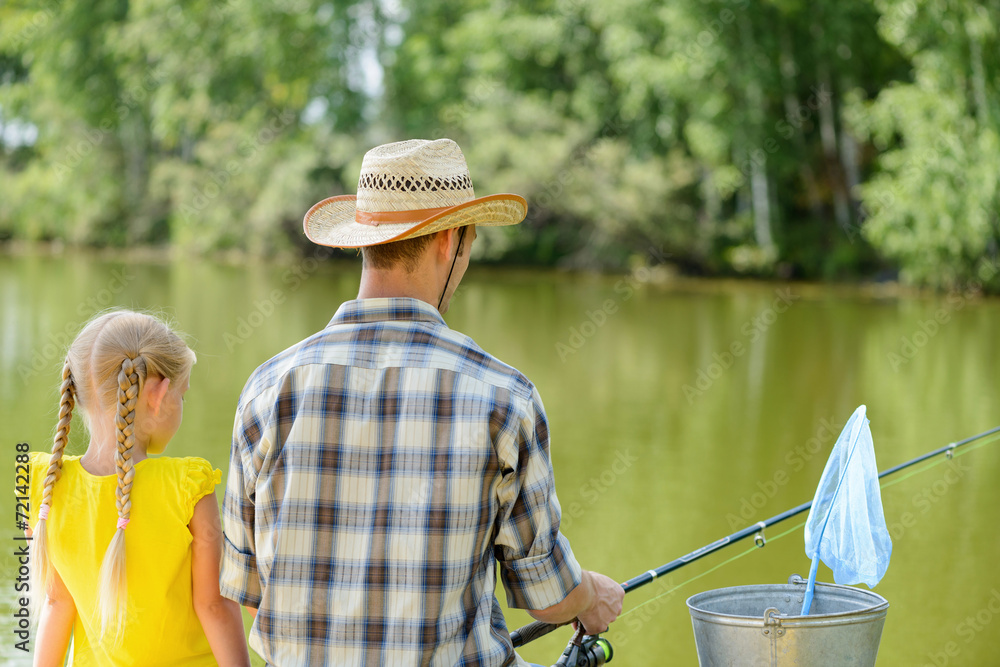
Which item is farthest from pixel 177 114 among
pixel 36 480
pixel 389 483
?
pixel 389 483

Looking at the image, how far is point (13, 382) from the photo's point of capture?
768 centimetres

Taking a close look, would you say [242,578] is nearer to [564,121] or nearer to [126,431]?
[126,431]

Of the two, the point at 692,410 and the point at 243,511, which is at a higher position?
the point at 243,511

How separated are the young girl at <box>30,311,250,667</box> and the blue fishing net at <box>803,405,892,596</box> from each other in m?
1.00

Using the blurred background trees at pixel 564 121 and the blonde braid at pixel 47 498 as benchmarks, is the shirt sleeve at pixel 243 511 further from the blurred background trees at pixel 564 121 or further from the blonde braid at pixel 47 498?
the blurred background trees at pixel 564 121

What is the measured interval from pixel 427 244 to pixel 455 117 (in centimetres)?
2275

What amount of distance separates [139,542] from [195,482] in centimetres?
11

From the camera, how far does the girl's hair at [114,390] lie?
5.33 ft

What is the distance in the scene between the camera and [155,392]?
1.72 metres

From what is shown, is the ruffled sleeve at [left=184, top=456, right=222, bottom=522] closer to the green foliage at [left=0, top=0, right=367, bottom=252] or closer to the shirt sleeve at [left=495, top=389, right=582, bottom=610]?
the shirt sleeve at [left=495, top=389, right=582, bottom=610]

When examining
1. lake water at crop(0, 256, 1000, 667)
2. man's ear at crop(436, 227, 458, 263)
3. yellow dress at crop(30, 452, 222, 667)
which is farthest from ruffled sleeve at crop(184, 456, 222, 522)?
lake water at crop(0, 256, 1000, 667)

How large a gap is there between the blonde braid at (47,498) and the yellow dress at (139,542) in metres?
0.01

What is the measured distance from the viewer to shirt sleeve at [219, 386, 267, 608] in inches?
59.1

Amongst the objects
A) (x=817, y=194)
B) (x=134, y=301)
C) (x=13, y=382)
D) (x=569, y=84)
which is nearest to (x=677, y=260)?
(x=817, y=194)
